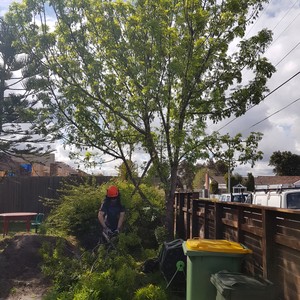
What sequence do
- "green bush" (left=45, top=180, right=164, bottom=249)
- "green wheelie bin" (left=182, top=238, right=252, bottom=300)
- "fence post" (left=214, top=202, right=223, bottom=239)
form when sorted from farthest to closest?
"green bush" (left=45, top=180, right=164, bottom=249), "fence post" (left=214, top=202, right=223, bottom=239), "green wheelie bin" (left=182, top=238, right=252, bottom=300)

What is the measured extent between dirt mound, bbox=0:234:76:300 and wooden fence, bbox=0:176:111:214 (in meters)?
11.5

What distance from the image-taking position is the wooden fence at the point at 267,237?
12.6 feet

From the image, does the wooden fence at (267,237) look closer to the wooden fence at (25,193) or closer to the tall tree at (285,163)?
the wooden fence at (25,193)

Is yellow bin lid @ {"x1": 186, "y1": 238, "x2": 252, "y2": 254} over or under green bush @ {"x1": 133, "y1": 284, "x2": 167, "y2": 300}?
over

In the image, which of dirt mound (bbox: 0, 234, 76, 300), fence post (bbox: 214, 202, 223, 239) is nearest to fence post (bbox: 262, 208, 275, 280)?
fence post (bbox: 214, 202, 223, 239)

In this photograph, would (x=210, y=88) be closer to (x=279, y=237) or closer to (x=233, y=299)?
(x=279, y=237)

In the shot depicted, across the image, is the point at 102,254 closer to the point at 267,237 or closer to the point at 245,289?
the point at 267,237

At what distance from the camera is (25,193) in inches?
850

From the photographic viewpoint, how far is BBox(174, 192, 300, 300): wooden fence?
383cm

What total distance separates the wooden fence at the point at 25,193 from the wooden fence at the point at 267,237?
15.7m

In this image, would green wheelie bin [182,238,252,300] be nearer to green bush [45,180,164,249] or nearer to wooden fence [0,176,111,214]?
green bush [45,180,164,249]

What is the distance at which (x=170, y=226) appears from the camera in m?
9.77

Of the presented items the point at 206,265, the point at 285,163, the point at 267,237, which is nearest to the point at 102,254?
the point at 206,265

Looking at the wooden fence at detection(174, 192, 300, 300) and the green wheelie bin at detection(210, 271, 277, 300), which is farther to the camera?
the wooden fence at detection(174, 192, 300, 300)
